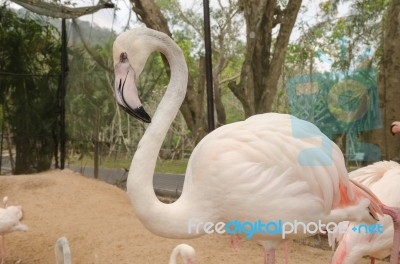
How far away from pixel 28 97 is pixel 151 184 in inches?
243

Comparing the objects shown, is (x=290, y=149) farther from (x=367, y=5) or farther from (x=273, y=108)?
(x=367, y=5)

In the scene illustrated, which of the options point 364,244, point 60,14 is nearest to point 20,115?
point 60,14

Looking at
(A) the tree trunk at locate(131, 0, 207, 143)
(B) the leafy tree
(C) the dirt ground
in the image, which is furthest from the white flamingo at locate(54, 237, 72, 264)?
(B) the leafy tree

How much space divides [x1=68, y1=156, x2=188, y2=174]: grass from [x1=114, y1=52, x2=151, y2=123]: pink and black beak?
334 centimetres

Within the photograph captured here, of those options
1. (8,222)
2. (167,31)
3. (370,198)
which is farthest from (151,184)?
(167,31)

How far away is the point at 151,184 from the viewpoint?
1.88 metres

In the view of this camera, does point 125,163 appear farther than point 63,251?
Yes

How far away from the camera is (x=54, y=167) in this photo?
7238 millimetres

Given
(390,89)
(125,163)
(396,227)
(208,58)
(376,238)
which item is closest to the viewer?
(396,227)

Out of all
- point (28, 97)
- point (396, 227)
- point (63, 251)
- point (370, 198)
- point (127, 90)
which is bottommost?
point (63, 251)

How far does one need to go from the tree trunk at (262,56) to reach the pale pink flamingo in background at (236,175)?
2408mm

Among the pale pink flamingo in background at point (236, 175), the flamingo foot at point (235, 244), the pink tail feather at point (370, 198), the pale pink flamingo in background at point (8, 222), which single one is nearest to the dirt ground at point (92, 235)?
the flamingo foot at point (235, 244)

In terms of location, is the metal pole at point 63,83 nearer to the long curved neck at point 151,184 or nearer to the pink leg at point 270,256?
the long curved neck at point 151,184

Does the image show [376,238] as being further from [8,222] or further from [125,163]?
[125,163]
